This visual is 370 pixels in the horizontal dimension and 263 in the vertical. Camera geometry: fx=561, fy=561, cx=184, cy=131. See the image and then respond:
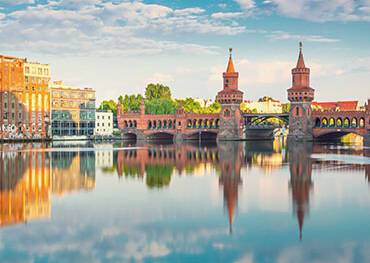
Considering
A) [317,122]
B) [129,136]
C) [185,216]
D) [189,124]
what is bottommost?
[185,216]

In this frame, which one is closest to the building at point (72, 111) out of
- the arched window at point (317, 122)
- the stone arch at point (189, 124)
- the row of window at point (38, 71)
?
the row of window at point (38, 71)

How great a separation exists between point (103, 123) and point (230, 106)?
36.0 meters

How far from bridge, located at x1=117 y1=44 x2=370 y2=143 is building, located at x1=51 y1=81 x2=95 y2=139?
771cm

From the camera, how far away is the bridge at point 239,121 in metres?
107

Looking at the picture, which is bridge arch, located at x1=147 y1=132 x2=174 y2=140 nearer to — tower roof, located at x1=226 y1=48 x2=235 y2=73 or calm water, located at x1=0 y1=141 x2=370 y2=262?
tower roof, located at x1=226 y1=48 x2=235 y2=73

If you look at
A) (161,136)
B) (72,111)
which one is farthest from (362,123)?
(72,111)

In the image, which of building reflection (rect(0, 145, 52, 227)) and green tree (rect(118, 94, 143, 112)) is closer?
building reflection (rect(0, 145, 52, 227))

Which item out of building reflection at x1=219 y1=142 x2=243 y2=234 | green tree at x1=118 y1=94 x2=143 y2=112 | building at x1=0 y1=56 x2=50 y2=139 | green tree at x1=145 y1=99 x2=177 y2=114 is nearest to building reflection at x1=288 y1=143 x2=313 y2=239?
building reflection at x1=219 y1=142 x2=243 y2=234

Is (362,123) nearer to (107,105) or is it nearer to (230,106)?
(230,106)

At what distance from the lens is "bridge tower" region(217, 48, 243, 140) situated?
11444 cm

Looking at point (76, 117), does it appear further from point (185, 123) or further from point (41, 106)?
point (185, 123)

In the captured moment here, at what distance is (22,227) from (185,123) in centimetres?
10456

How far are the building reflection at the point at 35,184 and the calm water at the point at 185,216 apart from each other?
0.07 meters

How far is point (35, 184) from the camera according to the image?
35.8 m
